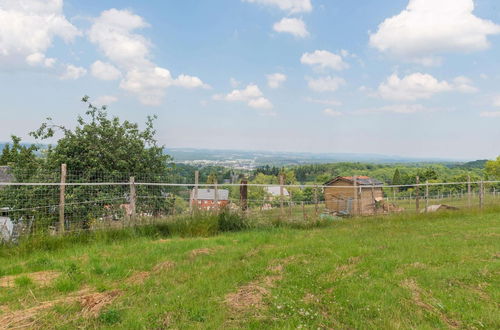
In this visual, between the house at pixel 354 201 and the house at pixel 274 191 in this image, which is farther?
the house at pixel 354 201

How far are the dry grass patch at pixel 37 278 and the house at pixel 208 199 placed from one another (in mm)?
4171

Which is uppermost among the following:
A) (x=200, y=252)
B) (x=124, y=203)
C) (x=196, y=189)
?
(x=196, y=189)

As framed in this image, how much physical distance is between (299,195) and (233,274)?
8.56m

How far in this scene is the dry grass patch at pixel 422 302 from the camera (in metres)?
3.13

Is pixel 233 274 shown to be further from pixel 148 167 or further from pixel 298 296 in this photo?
pixel 148 167

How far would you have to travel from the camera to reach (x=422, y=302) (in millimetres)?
3564

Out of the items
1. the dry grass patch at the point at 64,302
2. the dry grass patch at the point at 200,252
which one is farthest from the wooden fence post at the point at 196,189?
the dry grass patch at the point at 64,302

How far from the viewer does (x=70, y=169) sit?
1114 cm

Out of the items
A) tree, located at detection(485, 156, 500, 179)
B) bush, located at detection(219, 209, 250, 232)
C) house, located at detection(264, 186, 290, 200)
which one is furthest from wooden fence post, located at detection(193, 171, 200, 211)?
tree, located at detection(485, 156, 500, 179)

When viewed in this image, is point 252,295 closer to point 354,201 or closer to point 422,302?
point 422,302

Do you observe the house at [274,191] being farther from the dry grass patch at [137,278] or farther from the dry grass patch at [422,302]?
the dry grass patch at [422,302]

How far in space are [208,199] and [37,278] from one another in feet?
15.7

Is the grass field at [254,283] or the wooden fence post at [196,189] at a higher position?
the wooden fence post at [196,189]

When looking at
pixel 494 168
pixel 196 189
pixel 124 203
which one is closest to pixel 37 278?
pixel 124 203
